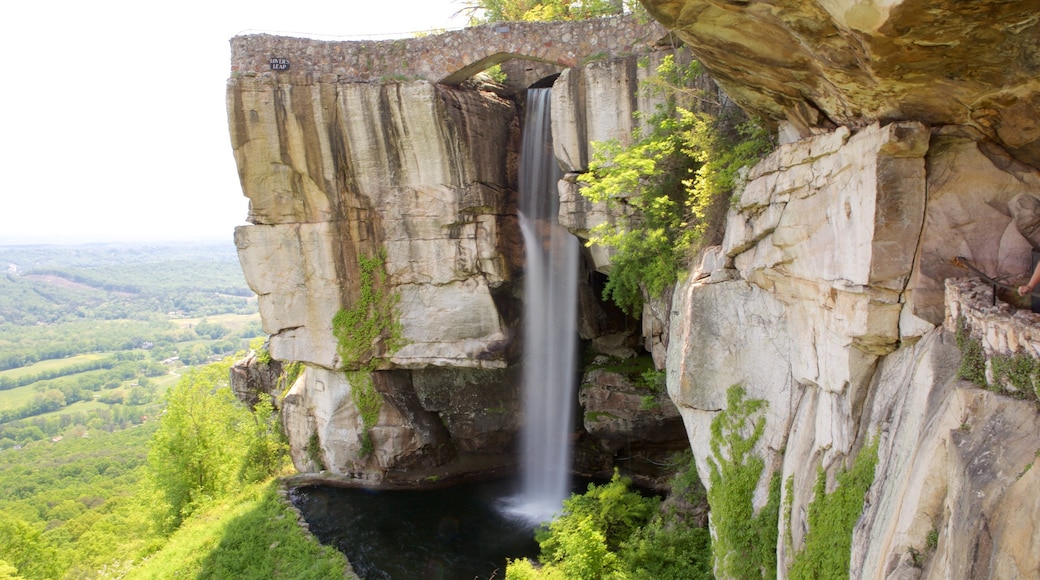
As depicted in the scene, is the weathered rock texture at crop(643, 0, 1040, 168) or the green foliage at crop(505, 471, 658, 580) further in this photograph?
the green foliage at crop(505, 471, 658, 580)

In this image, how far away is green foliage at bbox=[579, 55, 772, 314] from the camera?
12.1 m

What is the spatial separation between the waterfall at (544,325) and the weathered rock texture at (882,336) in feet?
26.7

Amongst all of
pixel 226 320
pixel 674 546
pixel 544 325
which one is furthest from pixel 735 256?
pixel 226 320

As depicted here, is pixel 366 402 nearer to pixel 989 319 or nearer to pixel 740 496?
pixel 740 496

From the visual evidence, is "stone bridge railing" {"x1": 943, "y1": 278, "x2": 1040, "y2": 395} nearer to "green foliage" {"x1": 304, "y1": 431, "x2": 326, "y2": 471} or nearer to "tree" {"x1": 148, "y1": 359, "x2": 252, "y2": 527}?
"green foliage" {"x1": 304, "y1": 431, "x2": 326, "y2": 471}

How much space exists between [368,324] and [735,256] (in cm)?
1128

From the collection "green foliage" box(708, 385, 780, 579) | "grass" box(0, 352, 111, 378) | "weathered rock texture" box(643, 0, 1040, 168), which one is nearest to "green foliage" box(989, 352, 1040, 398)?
"weathered rock texture" box(643, 0, 1040, 168)

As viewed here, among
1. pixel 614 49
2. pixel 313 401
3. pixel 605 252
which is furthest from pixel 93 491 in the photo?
pixel 614 49

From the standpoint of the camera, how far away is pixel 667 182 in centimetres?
1385

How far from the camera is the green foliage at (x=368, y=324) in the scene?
18.9m

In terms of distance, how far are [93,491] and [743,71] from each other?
130 ft

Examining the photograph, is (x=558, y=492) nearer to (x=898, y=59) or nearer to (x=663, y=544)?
(x=663, y=544)

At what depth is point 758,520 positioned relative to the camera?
9.77 metres

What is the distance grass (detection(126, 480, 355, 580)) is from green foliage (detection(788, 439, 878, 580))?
10.4 m
